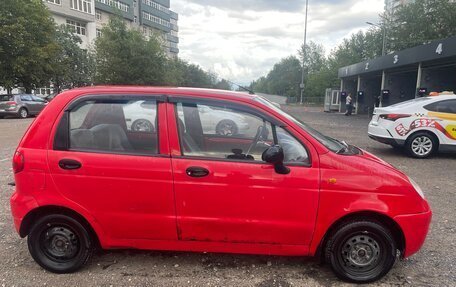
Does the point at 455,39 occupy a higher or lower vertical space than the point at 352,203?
higher

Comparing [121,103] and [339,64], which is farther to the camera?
[339,64]

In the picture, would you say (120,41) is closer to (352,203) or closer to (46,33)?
(46,33)

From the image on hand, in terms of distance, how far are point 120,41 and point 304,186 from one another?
3367 centimetres

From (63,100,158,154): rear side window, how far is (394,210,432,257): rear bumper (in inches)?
92.9

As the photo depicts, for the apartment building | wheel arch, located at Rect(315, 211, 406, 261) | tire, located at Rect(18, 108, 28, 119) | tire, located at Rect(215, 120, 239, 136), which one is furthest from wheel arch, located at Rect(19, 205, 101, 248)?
the apartment building

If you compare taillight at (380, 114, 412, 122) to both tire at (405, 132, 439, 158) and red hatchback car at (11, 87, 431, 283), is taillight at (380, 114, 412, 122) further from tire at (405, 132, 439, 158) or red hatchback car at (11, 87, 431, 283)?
red hatchback car at (11, 87, 431, 283)

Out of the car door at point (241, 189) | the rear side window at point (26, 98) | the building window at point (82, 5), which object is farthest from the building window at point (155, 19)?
the car door at point (241, 189)

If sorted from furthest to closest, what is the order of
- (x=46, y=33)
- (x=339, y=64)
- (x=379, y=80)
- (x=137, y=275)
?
(x=339, y=64) → (x=379, y=80) → (x=46, y=33) → (x=137, y=275)

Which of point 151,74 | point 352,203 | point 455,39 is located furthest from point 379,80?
point 352,203

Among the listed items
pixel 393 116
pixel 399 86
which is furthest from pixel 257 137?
pixel 399 86

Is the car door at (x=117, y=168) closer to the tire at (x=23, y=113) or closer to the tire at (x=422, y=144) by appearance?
the tire at (x=422, y=144)

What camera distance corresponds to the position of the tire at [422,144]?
9.26m

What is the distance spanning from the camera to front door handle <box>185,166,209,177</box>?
10.7 ft

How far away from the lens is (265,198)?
128 inches
